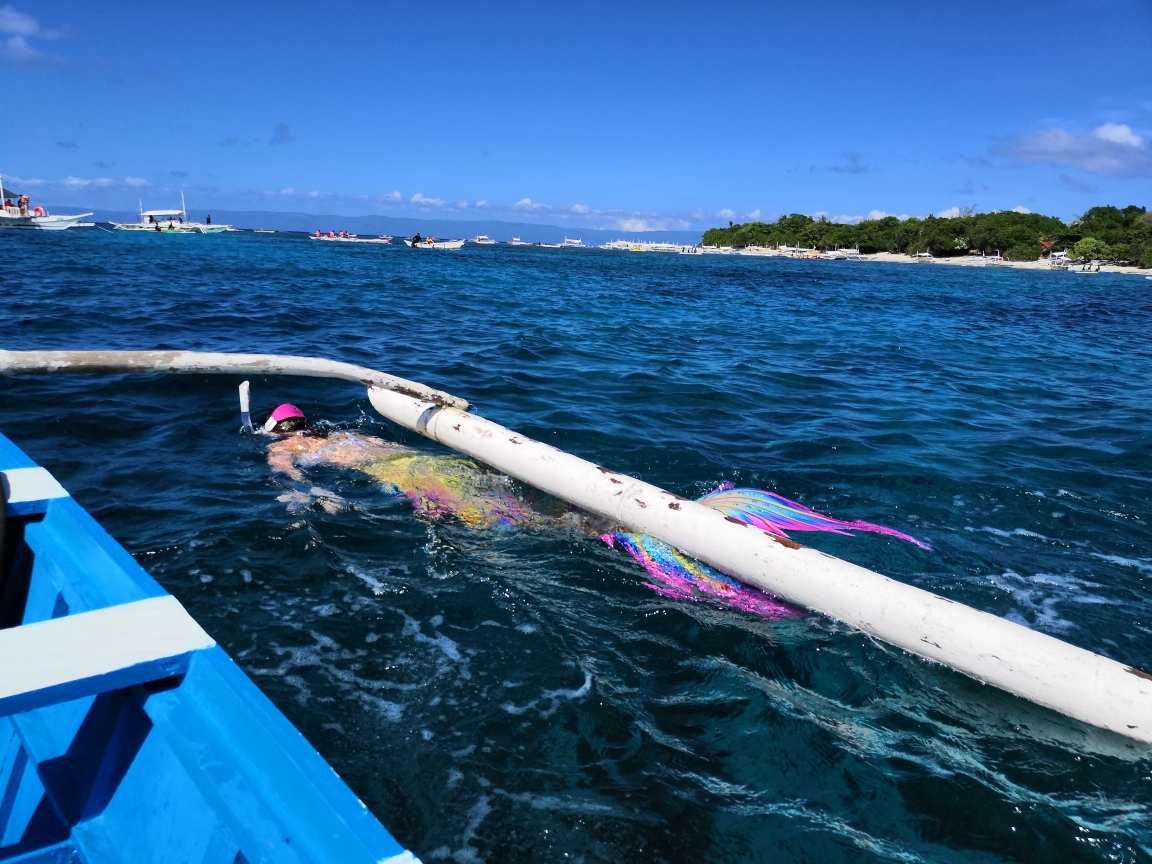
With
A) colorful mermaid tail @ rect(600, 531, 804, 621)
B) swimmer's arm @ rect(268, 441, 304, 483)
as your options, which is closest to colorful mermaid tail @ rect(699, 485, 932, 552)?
colorful mermaid tail @ rect(600, 531, 804, 621)

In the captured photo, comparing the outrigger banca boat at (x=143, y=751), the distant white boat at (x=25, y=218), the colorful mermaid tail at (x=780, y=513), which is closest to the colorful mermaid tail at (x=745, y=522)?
the colorful mermaid tail at (x=780, y=513)

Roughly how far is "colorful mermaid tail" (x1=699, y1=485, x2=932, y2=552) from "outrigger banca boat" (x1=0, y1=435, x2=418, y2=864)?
4772 millimetres

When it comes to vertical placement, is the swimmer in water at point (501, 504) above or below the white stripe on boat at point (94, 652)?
below

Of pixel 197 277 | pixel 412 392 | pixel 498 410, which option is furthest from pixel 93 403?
pixel 197 277

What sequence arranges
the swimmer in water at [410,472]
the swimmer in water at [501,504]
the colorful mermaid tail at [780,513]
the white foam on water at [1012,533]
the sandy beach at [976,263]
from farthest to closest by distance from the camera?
the sandy beach at [976,263] → the white foam on water at [1012,533] → the swimmer in water at [410,472] → the colorful mermaid tail at [780,513] → the swimmer in water at [501,504]

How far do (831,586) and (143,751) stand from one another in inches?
167

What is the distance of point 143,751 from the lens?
2242 mm

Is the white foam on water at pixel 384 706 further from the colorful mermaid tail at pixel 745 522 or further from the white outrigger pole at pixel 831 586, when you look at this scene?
the white outrigger pole at pixel 831 586

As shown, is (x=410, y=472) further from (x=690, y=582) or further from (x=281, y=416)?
(x=690, y=582)

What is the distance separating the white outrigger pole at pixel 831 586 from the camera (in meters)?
3.91

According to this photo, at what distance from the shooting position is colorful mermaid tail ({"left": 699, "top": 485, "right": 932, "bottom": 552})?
634 centimetres

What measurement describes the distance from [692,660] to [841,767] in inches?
45.4

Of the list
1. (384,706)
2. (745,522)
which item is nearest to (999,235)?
(745,522)

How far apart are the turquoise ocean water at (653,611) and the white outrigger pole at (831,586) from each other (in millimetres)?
254
